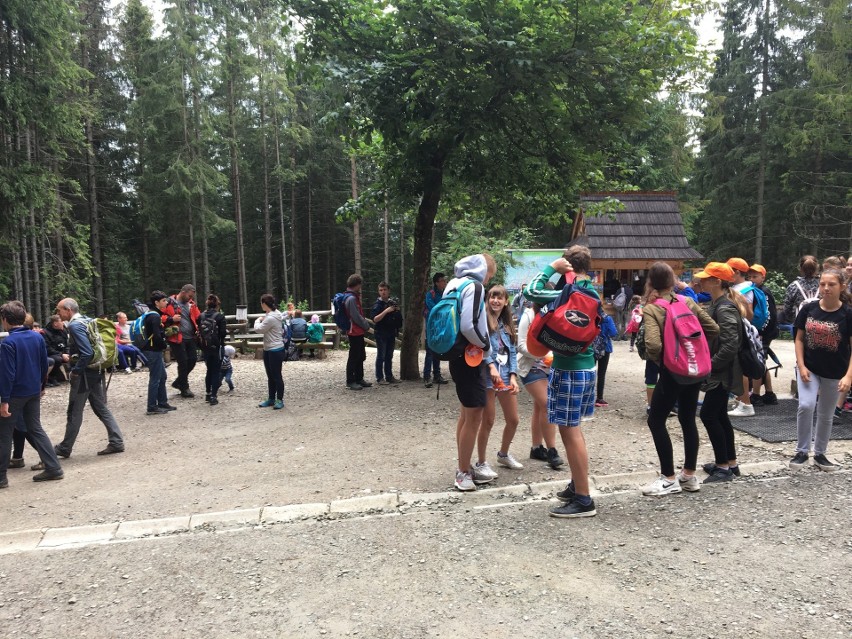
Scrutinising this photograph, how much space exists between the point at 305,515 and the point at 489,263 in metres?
2.66

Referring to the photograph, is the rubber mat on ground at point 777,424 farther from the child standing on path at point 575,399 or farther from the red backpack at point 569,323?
the red backpack at point 569,323

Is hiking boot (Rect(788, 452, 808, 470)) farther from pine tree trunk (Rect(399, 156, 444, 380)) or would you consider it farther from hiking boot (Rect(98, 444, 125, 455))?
hiking boot (Rect(98, 444, 125, 455))

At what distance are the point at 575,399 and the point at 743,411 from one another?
455 centimetres

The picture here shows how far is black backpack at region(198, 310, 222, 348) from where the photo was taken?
9.48 m

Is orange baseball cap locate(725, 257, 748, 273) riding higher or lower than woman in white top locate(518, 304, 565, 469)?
higher

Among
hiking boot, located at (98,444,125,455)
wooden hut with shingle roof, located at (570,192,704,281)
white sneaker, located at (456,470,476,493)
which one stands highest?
wooden hut with shingle roof, located at (570,192,704,281)

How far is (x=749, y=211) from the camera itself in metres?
27.3

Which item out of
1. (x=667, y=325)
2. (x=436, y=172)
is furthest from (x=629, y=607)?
(x=436, y=172)

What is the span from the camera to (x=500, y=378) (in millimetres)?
5211

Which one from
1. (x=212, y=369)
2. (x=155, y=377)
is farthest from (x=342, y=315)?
(x=155, y=377)

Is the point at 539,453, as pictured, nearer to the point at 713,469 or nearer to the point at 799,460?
the point at 713,469

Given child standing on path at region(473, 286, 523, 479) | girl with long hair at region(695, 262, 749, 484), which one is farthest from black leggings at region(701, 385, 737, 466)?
child standing on path at region(473, 286, 523, 479)

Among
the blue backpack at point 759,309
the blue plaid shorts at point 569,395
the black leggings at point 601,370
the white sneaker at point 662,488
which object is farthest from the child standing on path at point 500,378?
the blue backpack at point 759,309

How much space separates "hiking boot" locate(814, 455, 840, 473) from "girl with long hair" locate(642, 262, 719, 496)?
1.50 meters
